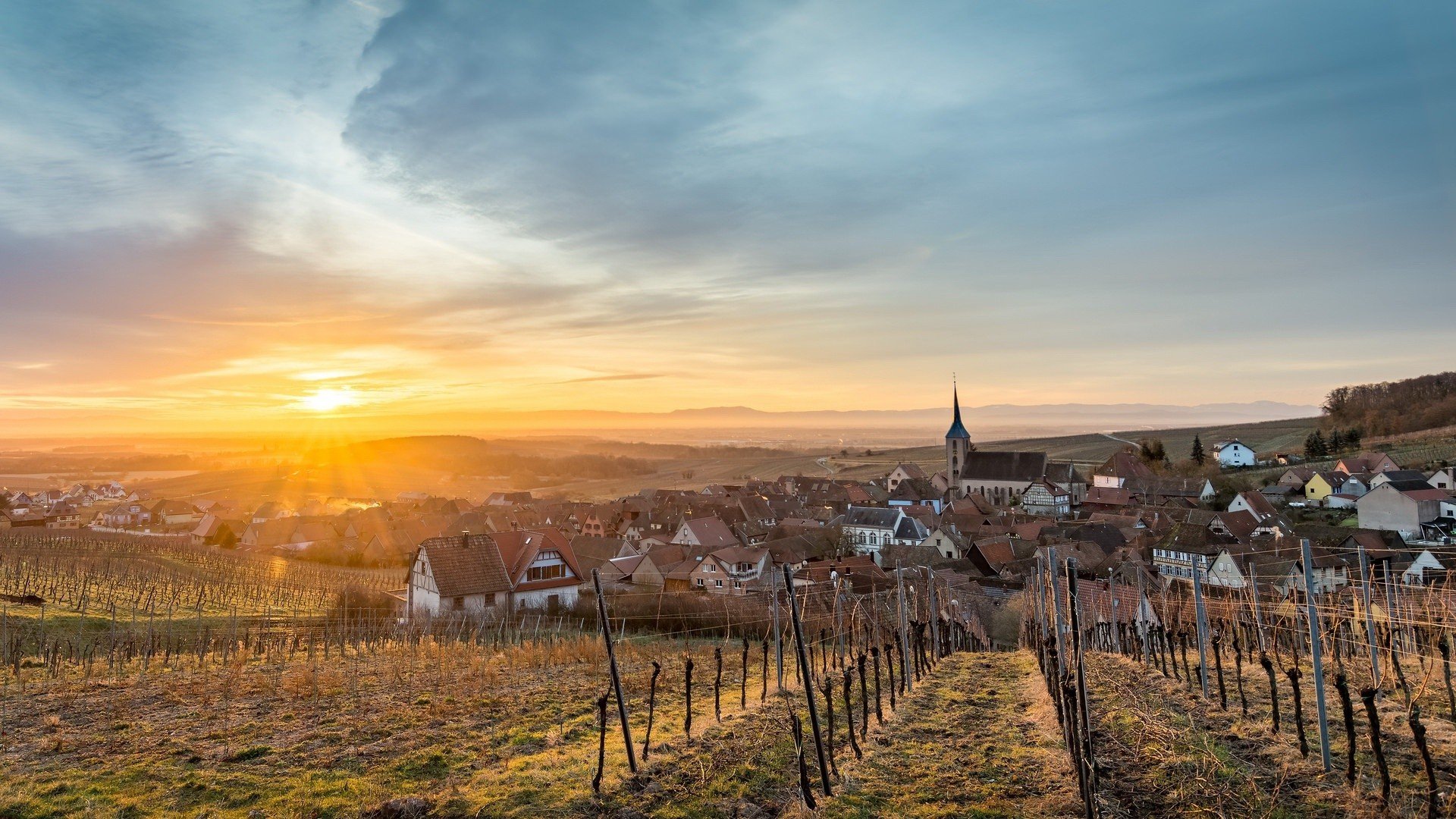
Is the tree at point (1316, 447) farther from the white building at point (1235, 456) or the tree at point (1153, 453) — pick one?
the tree at point (1153, 453)

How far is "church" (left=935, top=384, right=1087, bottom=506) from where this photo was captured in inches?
3674

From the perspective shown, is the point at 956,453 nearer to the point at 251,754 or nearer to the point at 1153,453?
the point at 1153,453

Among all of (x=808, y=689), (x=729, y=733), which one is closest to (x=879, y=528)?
(x=729, y=733)

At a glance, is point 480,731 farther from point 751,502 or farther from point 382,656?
point 751,502

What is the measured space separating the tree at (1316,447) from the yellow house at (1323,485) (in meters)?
23.2

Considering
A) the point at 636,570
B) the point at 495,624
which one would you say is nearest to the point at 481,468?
the point at 636,570

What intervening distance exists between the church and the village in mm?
256

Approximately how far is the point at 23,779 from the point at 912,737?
35.4 ft

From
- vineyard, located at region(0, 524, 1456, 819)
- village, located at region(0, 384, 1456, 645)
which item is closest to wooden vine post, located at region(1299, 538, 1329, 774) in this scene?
vineyard, located at region(0, 524, 1456, 819)

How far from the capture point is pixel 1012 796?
313 inches

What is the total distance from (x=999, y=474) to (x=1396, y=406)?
189 ft

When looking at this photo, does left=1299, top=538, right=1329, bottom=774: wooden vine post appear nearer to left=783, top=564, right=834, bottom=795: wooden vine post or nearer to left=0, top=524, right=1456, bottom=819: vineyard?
left=0, top=524, right=1456, bottom=819: vineyard

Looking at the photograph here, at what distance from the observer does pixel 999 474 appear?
9800 centimetres

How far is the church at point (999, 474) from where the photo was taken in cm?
9331
